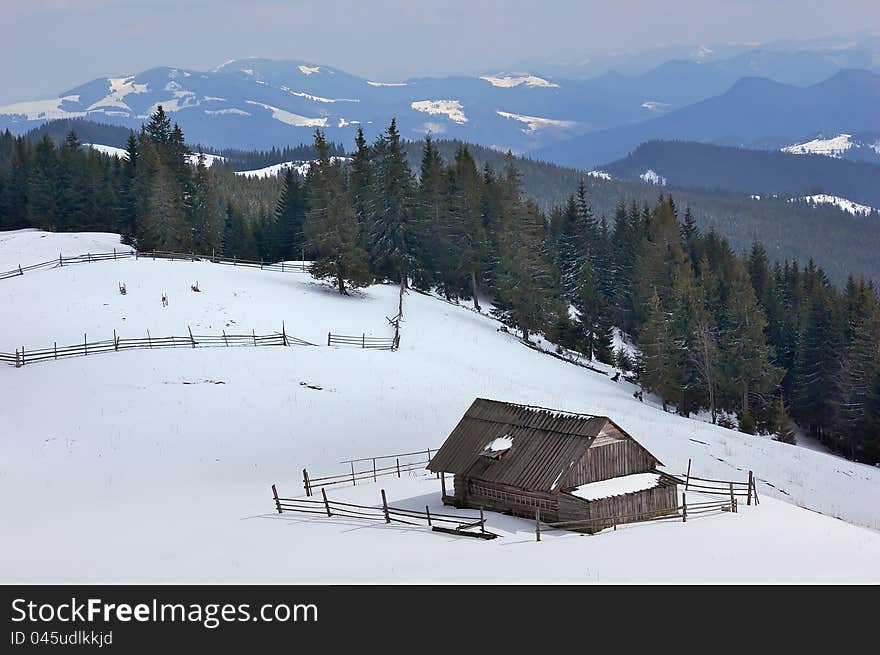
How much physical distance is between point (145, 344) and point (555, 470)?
1284 inches

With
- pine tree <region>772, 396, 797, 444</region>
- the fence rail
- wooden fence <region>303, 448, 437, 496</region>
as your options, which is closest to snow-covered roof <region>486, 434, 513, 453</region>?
wooden fence <region>303, 448, 437, 496</region>

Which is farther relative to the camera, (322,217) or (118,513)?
(322,217)

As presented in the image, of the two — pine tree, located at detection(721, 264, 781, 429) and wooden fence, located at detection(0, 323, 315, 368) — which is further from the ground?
wooden fence, located at detection(0, 323, 315, 368)

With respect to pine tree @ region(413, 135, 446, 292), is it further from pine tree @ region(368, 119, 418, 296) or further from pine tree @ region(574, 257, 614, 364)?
pine tree @ region(574, 257, 614, 364)

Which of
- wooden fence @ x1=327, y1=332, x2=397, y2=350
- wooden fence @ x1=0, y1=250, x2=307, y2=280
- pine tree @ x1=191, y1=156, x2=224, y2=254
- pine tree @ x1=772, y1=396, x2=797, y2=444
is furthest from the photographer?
pine tree @ x1=191, y1=156, x2=224, y2=254

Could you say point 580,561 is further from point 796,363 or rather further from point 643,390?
point 796,363

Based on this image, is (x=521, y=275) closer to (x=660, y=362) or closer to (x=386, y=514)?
(x=660, y=362)

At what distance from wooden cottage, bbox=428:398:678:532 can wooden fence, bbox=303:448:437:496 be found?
19.1 feet

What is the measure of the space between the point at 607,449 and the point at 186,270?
48.9m

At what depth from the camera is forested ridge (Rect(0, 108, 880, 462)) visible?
237ft

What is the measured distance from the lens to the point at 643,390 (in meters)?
72.8

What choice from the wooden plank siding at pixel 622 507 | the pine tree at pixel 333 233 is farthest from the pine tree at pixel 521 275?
the wooden plank siding at pixel 622 507

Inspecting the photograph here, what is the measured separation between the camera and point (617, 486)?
3228cm

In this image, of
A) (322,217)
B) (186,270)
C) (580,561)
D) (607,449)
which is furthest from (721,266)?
(580,561)
